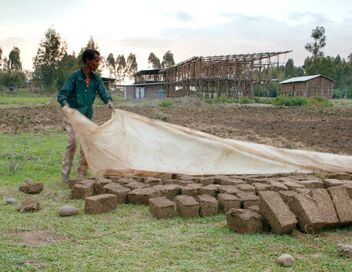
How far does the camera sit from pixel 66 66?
42750 millimetres

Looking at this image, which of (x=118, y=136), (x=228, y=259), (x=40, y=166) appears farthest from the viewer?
(x=40, y=166)

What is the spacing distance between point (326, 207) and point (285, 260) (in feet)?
3.40

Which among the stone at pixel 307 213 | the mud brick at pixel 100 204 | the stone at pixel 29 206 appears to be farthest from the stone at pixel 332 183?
the stone at pixel 29 206

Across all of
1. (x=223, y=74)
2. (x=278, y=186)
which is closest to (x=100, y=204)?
(x=278, y=186)

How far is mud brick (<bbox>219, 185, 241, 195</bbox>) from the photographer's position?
4.80 m

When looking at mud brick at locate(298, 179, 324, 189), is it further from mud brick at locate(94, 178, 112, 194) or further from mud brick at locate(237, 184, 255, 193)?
mud brick at locate(94, 178, 112, 194)

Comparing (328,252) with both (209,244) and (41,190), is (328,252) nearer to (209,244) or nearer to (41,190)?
(209,244)

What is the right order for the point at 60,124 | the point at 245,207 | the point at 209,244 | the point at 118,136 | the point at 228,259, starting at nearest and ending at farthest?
1. the point at 228,259
2. the point at 209,244
3. the point at 245,207
4. the point at 118,136
5. the point at 60,124

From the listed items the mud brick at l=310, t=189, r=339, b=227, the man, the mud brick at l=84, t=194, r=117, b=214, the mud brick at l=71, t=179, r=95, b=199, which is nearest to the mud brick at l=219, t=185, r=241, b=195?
the mud brick at l=310, t=189, r=339, b=227

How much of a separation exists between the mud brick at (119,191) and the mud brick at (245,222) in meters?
1.47

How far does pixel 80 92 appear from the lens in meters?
6.16

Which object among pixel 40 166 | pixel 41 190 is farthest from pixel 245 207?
pixel 40 166

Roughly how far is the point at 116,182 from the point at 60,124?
10.1 meters

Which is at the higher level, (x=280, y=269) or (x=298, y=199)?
(x=298, y=199)
